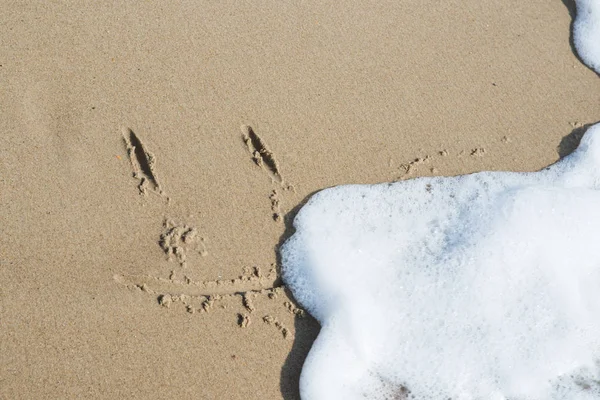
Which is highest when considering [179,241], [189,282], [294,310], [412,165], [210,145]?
[210,145]

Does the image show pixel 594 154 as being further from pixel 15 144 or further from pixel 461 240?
pixel 15 144

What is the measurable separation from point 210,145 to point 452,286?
4.23 feet

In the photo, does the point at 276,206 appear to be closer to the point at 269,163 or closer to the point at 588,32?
the point at 269,163

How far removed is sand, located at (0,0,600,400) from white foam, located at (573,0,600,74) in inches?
3.3

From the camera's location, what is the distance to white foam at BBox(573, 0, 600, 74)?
3.28 metres

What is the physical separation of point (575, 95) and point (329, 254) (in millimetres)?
1715

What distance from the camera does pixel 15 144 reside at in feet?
8.38

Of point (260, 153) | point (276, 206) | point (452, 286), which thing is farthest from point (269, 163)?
point (452, 286)

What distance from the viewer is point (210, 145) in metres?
2.68

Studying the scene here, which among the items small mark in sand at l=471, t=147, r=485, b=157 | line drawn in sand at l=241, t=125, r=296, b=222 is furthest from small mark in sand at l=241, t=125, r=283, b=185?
small mark in sand at l=471, t=147, r=485, b=157

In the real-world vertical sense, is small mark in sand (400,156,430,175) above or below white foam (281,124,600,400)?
above

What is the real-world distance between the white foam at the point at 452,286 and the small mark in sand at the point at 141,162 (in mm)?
681

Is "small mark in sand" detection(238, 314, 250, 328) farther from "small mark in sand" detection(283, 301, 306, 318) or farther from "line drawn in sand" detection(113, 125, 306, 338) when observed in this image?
"small mark in sand" detection(283, 301, 306, 318)

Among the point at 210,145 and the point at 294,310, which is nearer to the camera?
the point at 294,310
